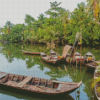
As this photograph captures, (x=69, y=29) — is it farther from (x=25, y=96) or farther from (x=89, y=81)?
(x=25, y=96)

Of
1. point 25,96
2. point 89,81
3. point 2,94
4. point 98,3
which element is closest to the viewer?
point 25,96

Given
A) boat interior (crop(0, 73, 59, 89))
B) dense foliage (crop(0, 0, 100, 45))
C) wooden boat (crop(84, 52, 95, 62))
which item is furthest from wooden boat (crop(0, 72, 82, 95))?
dense foliage (crop(0, 0, 100, 45))

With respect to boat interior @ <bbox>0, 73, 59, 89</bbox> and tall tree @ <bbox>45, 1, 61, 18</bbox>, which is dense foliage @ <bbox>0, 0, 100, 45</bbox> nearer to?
tall tree @ <bbox>45, 1, 61, 18</bbox>

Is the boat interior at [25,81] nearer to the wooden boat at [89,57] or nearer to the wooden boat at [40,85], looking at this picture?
the wooden boat at [40,85]

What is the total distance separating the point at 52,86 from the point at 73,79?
271 centimetres

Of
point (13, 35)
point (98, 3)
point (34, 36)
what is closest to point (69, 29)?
point (98, 3)

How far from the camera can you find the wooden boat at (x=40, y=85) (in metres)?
5.88

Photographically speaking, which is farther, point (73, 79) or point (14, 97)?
point (73, 79)

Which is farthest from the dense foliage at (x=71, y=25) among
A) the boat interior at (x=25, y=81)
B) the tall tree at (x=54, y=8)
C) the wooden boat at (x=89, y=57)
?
the boat interior at (x=25, y=81)

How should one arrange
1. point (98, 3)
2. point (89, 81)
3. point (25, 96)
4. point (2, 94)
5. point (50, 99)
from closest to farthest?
1. point (50, 99)
2. point (25, 96)
3. point (2, 94)
4. point (89, 81)
5. point (98, 3)

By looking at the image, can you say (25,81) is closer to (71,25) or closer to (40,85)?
(40,85)

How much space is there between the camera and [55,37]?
102ft

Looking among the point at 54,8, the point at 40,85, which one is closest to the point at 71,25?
the point at 54,8

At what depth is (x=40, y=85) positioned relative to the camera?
712cm
